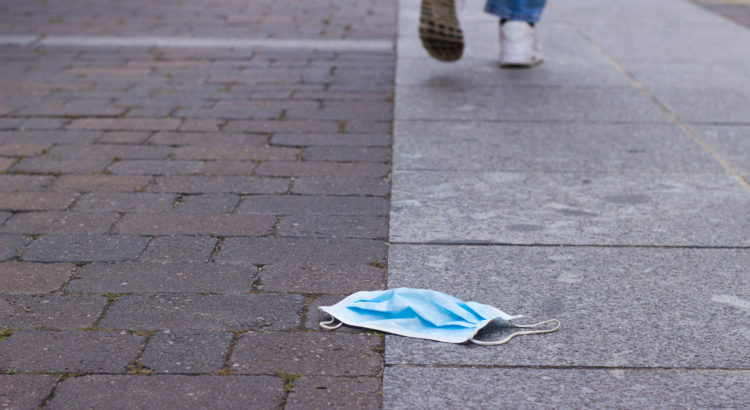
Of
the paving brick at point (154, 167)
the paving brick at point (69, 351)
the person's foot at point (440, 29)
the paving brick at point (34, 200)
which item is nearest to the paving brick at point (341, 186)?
the paving brick at point (154, 167)

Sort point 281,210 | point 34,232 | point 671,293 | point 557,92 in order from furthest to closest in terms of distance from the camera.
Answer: point 557,92, point 281,210, point 34,232, point 671,293

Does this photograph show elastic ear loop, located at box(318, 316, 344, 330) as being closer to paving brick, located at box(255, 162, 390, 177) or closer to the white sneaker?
paving brick, located at box(255, 162, 390, 177)

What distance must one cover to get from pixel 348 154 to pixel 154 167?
97cm

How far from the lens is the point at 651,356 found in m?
2.65

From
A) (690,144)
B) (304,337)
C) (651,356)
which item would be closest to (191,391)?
(304,337)

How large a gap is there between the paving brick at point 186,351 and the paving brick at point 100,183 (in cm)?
156

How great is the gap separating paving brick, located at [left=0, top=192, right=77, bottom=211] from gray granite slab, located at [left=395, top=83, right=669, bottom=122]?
215 centimetres

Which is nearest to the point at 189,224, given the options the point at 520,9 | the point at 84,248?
the point at 84,248

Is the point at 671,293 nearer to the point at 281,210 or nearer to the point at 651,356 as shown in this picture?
the point at 651,356

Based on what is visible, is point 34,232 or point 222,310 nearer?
point 222,310

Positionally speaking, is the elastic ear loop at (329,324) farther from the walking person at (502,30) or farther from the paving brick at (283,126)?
the walking person at (502,30)

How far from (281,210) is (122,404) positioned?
1626mm

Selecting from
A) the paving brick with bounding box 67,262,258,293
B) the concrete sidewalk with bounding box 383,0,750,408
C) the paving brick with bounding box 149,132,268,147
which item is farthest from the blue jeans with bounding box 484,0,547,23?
the paving brick with bounding box 67,262,258,293

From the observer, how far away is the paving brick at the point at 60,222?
3.64m
